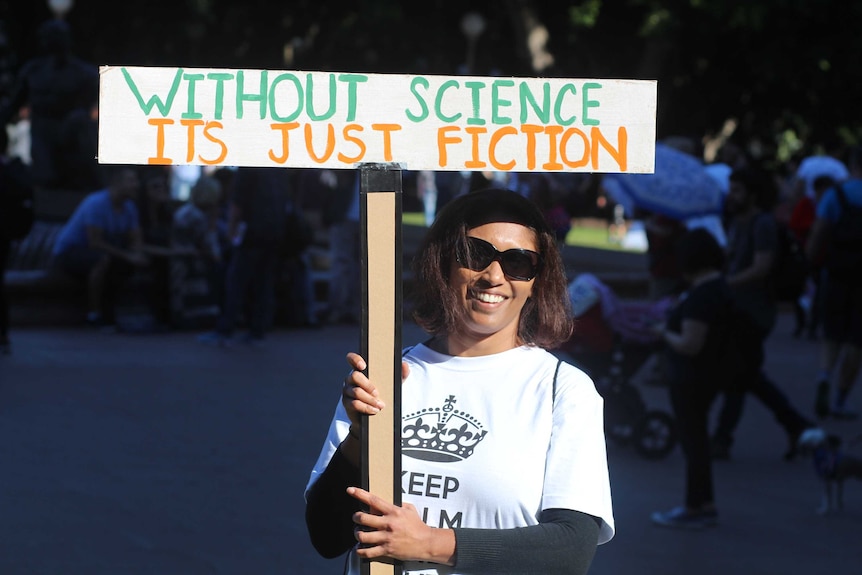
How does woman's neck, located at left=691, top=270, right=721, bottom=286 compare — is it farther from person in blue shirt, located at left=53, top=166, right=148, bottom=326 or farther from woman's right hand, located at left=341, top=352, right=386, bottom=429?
person in blue shirt, located at left=53, top=166, right=148, bottom=326

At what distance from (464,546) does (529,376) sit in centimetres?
38

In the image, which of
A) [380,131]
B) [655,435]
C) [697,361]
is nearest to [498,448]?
[380,131]

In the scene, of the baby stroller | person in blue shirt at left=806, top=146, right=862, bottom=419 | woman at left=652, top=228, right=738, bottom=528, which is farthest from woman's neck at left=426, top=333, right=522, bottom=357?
person in blue shirt at left=806, top=146, right=862, bottom=419

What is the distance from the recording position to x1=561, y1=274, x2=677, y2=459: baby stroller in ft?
27.7

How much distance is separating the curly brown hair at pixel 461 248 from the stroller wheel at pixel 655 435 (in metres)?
5.56

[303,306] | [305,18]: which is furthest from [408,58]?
[303,306]

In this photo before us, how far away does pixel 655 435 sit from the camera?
334 inches

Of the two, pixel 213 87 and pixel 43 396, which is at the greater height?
pixel 213 87

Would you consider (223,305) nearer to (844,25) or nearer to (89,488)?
(89,488)

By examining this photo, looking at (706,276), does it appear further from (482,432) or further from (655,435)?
(482,432)

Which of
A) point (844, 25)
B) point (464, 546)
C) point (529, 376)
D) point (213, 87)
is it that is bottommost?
point (464, 546)

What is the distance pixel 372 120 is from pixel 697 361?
4.54 m

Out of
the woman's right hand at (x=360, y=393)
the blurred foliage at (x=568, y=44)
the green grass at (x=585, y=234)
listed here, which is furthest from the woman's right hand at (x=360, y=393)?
the green grass at (x=585, y=234)

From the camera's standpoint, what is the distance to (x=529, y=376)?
9.16 feet
